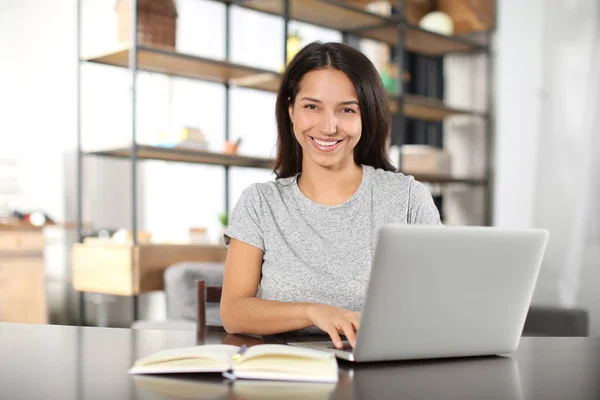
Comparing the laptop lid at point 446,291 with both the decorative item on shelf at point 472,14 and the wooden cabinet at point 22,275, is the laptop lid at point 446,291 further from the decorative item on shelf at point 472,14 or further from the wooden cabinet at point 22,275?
the wooden cabinet at point 22,275

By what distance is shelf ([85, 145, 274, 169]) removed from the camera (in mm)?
3418

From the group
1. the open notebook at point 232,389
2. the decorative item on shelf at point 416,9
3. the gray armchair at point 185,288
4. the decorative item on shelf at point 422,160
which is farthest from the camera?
the decorative item on shelf at point 416,9

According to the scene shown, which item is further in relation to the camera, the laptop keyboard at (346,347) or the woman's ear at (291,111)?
the woman's ear at (291,111)

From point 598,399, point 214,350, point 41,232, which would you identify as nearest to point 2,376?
point 214,350

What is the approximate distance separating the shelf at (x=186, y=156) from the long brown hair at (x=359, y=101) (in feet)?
5.40

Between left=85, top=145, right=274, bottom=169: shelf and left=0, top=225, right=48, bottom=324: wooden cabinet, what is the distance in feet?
5.63

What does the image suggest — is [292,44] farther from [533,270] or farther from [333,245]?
[533,270]

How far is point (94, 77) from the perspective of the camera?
547cm

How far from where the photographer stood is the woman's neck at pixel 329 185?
1755 millimetres

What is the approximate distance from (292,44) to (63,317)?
2.77 m

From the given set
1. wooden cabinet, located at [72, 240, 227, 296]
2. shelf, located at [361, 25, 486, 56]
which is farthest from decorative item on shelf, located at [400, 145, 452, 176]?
wooden cabinet, located at [72, 240, 227, 296]

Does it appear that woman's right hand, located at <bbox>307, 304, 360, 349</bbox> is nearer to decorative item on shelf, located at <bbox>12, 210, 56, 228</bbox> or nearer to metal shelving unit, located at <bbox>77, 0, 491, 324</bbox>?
metal shelving unit, located at <bbox>77, 0, 491, 324</bbox>

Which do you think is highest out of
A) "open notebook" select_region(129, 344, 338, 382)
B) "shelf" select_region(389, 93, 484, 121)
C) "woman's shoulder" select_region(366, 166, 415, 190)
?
"shelf" select_region(389, 93, 484, 121)

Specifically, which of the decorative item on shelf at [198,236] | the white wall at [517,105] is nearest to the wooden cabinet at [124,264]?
the decorative item on shelf at [198,236]
